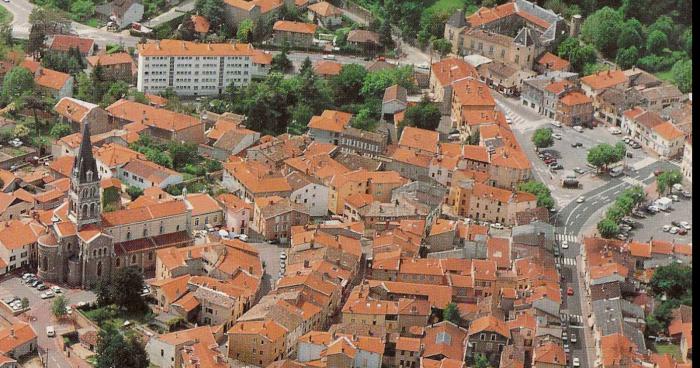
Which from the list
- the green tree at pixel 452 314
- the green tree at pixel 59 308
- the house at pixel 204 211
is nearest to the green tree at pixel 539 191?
the green tree at pixel 452 314

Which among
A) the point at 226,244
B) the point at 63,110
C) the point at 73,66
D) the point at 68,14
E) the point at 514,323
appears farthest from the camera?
the point at 68,14

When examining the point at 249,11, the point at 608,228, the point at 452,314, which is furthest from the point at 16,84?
the point at 608,228

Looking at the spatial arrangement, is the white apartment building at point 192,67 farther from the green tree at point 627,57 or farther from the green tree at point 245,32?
the green tree at point 627,57

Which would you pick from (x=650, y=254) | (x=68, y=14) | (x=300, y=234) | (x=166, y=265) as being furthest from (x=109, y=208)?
(x=68, y=14)

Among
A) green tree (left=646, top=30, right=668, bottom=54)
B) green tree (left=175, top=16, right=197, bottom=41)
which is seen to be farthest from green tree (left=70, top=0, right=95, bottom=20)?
green tree (left=646, top=30, right=668, bottom=54)

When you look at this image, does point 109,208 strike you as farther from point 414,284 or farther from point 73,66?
point 73,66

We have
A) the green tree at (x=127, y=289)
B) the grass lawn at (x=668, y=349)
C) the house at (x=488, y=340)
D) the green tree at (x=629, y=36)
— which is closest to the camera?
the grass lawn at (x=668, y=349)
